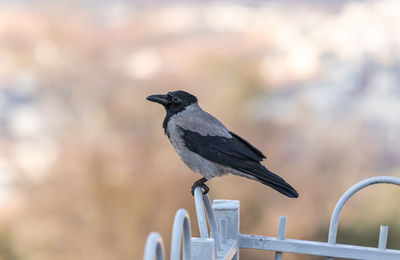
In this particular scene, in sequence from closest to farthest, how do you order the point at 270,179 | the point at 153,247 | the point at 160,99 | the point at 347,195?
the point at 153,247
the point at 347,195
the point at 270,179
the point at 160,99

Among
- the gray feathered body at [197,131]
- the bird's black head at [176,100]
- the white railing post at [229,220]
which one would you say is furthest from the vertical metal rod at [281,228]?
the bird's black head at [176,100]

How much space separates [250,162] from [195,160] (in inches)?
11.9

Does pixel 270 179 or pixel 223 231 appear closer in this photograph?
pixel 223 231

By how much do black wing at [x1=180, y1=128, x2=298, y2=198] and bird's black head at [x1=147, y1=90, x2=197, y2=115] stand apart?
0.16 m

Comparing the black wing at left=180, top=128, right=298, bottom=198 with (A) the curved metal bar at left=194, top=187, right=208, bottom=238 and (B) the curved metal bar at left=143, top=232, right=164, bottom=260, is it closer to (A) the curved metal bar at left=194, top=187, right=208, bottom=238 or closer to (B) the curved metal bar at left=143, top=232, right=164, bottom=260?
(A) the curved metal bar at left=194, top=187, right=208, bottom=238

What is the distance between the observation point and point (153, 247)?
137 cm

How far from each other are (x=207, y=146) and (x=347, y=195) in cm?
81

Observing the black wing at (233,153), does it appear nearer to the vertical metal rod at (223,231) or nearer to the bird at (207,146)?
the bird at (207,146)

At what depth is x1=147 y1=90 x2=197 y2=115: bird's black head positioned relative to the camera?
285 centimetres

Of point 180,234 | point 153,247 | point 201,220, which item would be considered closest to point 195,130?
point 201,220

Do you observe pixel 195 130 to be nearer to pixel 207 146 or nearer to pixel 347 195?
pixel 207 146

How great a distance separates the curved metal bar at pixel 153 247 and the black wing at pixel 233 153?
1.21m

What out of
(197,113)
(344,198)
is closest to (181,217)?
(344,198)

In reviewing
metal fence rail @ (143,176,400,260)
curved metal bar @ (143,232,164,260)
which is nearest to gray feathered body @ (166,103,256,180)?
metal fence rail @ (143,176,400,260)
